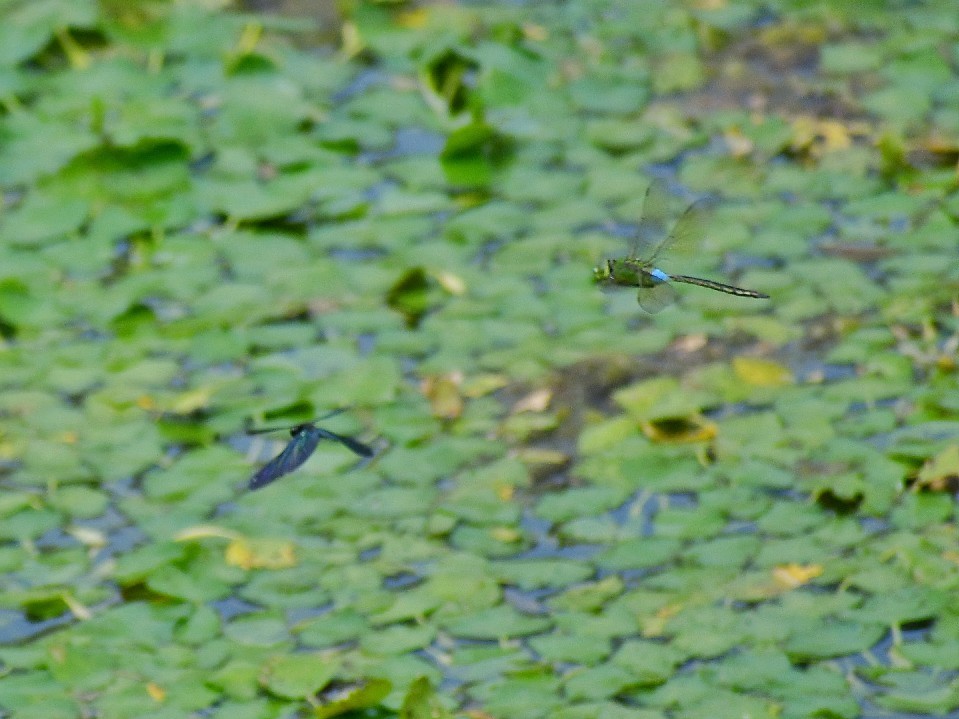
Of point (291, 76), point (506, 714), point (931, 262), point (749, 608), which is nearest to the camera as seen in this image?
point (506, 714)

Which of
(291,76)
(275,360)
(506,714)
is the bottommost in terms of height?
(506,714)

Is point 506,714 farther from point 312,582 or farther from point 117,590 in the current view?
point 117,590

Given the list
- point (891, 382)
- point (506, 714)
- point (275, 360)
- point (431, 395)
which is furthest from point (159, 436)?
point (891, 382)

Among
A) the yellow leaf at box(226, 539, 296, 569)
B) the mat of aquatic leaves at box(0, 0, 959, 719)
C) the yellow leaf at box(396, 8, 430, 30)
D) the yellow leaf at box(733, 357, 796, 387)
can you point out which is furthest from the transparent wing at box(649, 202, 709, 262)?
the yellow leaf at box(396, 8, 430, 30)

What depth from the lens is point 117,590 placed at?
105 inches

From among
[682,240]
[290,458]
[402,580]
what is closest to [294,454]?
[290,458]

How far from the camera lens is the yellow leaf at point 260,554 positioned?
2.70 metres

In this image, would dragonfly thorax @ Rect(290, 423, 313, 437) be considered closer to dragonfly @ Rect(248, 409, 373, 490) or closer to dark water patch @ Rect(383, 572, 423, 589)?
dragonfly @ Rect(248, 409, 373, 490)

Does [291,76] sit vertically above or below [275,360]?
above

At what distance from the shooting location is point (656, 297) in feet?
7.88

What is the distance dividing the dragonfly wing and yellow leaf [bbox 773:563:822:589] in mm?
472

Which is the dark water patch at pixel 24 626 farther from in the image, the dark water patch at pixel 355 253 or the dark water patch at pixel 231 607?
the dark water patch at pixel 355 253

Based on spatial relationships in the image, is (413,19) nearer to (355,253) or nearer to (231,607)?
(355,253)

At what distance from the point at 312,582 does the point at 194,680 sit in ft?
0.90
